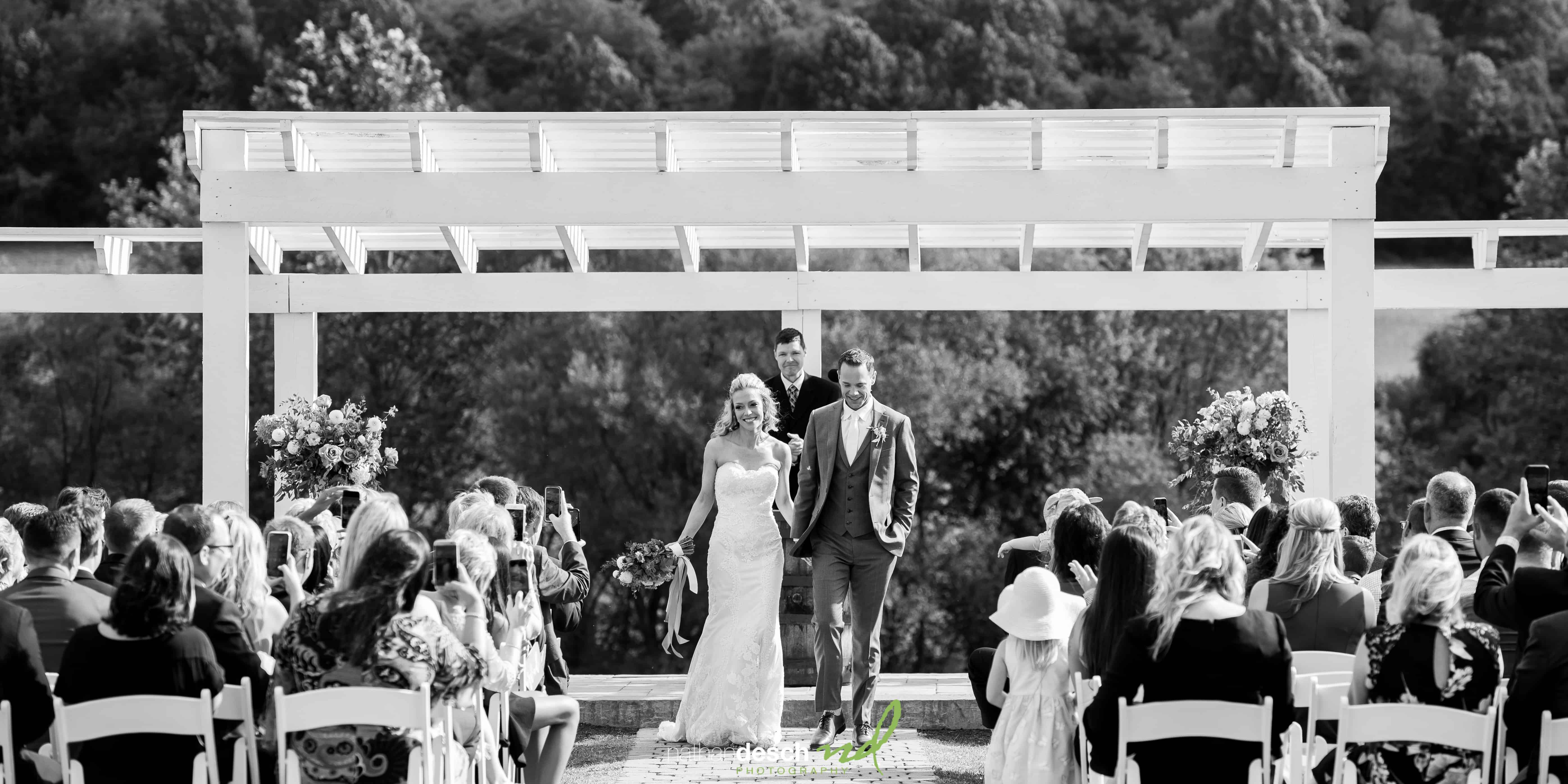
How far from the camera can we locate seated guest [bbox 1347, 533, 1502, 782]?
4480 millimetres

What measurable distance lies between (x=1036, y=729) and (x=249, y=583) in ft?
8.20

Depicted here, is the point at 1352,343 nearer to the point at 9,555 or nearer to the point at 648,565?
the point at 648,565

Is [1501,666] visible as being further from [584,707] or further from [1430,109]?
[1430,109]

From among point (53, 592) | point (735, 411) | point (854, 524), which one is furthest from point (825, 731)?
point (53, 592)

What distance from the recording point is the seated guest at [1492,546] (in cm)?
545

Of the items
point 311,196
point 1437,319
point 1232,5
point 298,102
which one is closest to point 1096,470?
point 1437,319

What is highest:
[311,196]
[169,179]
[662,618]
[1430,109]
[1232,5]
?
[1232,5]

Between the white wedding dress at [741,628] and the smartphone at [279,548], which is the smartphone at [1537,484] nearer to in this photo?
the white wedding dress at [741,628]

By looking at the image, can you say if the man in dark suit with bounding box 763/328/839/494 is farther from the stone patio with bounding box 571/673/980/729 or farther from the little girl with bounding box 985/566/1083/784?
the little girl with bounding box 985/566/1083/784

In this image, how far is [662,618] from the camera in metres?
26.6

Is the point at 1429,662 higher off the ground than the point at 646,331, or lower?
lower

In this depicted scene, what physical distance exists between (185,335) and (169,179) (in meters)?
2.74

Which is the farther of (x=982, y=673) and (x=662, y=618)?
(x=662, y=618)

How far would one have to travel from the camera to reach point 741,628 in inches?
287
